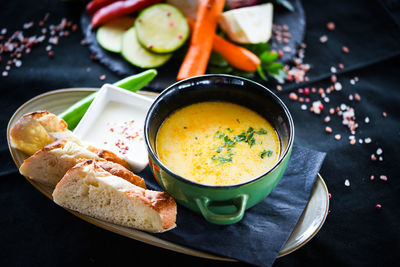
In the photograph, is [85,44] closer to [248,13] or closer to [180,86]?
[248,13]

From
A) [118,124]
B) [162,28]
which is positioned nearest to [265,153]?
[118,124]

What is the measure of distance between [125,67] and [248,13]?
880 mm

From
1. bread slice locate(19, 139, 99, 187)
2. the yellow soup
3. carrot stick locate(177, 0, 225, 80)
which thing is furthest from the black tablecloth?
carrot stick locate(177, 0, 225, 80)

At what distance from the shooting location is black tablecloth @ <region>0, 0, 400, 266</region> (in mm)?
1887

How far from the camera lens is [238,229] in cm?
171

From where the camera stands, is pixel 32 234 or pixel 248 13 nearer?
pixel 32 234

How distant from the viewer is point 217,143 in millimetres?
1829

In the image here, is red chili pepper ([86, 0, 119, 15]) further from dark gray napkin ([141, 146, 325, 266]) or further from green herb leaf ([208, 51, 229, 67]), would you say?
dark gray napkin ([141, 146, 325, 266])

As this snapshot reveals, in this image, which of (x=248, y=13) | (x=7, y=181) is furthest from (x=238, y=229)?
(x=248, y=13)

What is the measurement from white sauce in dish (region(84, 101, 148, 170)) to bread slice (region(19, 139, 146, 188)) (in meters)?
0.13

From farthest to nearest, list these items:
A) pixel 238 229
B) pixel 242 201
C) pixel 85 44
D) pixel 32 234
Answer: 1. pixel 85 44
2. pixel 32 234
3. pixel 238 229
4. pixel 242 201

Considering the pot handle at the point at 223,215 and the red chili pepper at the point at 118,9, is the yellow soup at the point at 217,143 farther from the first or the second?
the red chili pepper at the point at 118,9

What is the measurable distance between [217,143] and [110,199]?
500 mm

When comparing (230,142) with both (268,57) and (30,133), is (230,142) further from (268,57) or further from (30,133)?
(268,57)
